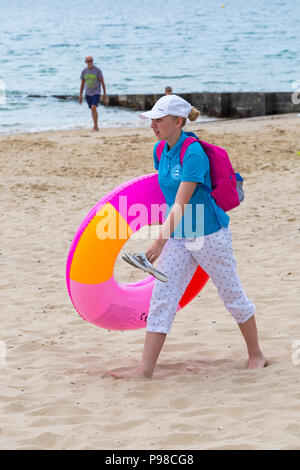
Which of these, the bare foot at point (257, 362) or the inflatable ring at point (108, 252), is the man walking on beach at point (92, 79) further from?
the bare foot at point (257, 362)

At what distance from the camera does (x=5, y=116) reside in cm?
2056

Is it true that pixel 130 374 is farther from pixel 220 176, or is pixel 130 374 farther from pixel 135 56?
pixel 135 56

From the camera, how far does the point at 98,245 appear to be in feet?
12.3

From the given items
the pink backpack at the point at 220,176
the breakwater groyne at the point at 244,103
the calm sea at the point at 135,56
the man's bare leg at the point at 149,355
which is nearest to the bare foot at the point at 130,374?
the man's bare leg at the point at 149,355

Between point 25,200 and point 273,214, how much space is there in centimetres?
323

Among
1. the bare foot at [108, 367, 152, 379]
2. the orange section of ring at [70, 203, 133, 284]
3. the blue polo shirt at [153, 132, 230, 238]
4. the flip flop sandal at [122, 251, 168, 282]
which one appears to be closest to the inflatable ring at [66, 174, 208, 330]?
the orange section of ring at [70, 203, 133, 284]

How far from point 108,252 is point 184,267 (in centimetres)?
52

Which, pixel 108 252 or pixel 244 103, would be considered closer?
pixel 108 252

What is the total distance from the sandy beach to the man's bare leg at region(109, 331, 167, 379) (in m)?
0.08

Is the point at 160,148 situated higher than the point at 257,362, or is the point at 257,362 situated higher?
the point at 160,148

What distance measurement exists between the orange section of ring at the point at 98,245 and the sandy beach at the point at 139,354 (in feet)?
1.93

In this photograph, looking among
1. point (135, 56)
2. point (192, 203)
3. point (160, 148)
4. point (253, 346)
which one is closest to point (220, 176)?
point (192, 203)

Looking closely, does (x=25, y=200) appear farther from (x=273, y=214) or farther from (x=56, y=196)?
(x=273, y=214)

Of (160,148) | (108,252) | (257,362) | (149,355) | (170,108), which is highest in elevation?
(170,108)
